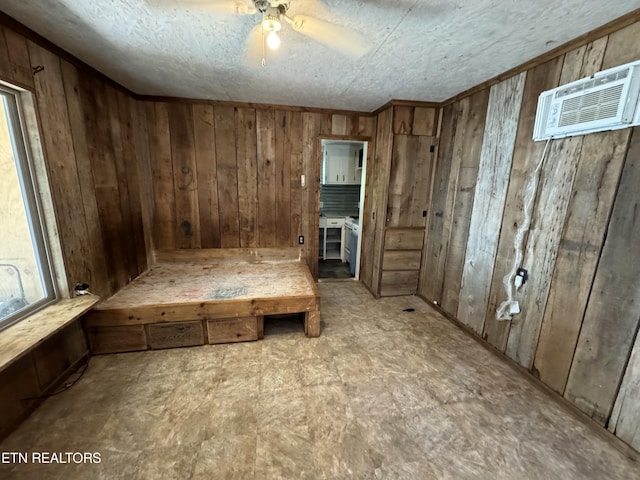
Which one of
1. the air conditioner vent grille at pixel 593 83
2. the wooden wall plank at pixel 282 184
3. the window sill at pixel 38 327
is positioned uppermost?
the air conditioner vent grille at pixel 593 83

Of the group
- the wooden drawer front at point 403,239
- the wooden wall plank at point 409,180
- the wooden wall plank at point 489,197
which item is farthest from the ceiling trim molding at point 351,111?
the wooden drawer front at point 403,239

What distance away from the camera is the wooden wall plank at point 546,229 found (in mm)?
1617

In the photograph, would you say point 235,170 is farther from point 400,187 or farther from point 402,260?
point 402,260

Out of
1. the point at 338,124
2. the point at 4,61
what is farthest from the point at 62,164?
the point at 338,124

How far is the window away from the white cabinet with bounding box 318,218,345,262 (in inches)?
139

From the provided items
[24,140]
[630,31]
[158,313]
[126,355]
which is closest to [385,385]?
[158,313]

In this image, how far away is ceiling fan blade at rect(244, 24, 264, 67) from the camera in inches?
62.5

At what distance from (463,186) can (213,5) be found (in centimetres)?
245

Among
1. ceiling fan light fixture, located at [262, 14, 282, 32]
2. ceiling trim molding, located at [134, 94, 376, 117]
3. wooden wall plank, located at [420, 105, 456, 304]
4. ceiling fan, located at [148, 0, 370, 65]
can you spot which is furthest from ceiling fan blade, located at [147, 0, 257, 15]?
wooden wall plank, located at [420, 105, 456, 304]

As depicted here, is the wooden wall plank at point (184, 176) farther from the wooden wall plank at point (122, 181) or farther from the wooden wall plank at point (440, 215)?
the wooden wall plank at point (440, 215)

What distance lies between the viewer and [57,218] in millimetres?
1793

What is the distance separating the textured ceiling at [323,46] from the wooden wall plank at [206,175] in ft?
1.47

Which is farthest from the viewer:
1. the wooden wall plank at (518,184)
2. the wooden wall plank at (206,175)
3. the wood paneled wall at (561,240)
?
the wooden wall plank at (206,175)

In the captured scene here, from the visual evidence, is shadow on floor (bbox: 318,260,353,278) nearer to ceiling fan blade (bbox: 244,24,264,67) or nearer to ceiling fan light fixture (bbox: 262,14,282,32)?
ceiling fan blade (bbox: 244,24,264,67)
